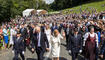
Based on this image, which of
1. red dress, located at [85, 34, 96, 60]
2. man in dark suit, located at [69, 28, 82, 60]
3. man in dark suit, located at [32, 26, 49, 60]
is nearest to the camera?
red dress, located at [85, 34, 96, 60]

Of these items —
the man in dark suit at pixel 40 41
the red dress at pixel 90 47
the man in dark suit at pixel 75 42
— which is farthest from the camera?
the man in dark suit at pixel 75 42

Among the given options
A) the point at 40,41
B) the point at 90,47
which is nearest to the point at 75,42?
the point at 90,47

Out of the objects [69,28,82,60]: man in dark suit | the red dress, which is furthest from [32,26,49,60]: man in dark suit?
the red dress

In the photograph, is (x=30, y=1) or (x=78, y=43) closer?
Answer: (x=78, y=43)

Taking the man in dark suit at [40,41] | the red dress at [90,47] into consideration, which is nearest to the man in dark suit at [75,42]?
the red dress at [90,47]

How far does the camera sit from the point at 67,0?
295 feet

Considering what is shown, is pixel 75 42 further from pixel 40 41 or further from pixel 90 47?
pixel 40 41

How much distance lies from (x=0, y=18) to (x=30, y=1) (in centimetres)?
5806

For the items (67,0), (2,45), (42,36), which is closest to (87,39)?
(42,36)

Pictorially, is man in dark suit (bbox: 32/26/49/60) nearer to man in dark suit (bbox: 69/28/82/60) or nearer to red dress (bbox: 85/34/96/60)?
man in dark suit (bbox: 69/28/82/60)

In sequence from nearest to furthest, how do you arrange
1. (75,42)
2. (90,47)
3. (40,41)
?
(90,47) < (40,41) < (75,42)

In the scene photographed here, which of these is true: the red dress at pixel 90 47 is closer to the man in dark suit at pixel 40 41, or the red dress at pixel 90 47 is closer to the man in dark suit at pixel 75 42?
the man in dark suit at pixel 75 42

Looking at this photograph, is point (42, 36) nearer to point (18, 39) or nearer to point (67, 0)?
point (18, 39)

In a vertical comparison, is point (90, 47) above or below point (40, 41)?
below
